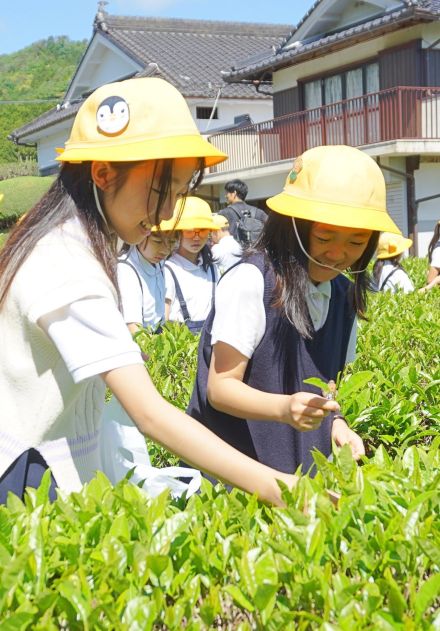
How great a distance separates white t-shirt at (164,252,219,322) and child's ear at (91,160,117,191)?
3.69m

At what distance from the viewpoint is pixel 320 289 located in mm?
2586

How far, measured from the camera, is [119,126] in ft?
6.10

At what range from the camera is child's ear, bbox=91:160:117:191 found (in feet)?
6.22

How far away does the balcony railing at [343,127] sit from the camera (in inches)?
734

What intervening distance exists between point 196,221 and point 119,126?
404 centimetres

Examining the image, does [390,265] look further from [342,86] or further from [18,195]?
[18,195]

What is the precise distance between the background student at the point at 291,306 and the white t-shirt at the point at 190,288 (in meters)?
3.03

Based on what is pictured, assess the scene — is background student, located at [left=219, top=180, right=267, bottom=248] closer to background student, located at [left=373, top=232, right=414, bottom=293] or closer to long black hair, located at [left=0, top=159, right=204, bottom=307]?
background student, located at [left=373, top=232, right=414, bottom=293]

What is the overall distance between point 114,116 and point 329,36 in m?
20.5

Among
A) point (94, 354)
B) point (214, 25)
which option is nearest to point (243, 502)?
point (94, 354)

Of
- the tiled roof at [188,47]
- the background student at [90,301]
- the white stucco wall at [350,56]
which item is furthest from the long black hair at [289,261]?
the tiled roof at [188,47]

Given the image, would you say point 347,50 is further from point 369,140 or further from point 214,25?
point 214,25

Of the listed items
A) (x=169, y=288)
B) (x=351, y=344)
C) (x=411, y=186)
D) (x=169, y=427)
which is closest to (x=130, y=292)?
(x=169, y=288)

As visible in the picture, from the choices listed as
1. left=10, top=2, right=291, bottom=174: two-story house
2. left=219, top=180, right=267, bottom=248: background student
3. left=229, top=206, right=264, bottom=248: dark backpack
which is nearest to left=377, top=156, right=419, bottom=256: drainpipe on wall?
left=10, top=2, right=291, bottom=174: two-story house
